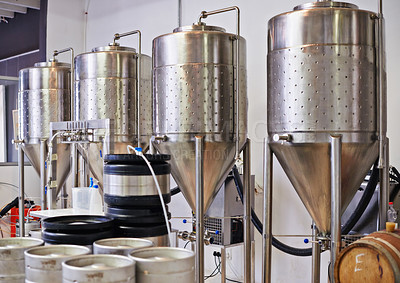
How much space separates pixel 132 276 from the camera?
111cm

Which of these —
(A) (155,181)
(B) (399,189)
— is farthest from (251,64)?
(A) (155,181)

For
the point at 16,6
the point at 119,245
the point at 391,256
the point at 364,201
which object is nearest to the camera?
the point at 119,245

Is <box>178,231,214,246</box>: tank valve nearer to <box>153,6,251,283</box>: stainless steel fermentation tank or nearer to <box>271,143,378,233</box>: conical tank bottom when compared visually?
<box>153,6,251,283</box>: stainless steel fermentation tank

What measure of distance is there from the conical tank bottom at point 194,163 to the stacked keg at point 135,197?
1.45 metres

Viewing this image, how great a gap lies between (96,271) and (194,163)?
2202mm

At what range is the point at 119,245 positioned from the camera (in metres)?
1.38

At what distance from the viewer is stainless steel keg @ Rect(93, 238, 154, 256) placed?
51.2 inches

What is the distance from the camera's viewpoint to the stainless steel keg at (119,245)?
51.2 inches

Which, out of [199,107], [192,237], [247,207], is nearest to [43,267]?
[199,107]

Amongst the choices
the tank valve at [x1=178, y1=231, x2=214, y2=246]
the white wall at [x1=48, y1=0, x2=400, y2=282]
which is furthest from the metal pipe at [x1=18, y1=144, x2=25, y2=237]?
the tank valve at [x1=178, y1=231, x2=214, y2=246]

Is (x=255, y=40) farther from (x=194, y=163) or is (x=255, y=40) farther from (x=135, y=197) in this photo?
(x=135, y=197)

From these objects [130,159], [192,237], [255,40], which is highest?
[255,40]

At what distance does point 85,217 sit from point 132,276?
611mm

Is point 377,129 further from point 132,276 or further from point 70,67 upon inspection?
point 70,67
